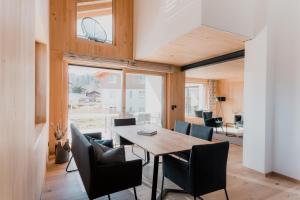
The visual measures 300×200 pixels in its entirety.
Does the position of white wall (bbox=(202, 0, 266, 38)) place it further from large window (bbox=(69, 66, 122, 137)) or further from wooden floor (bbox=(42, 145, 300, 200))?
large window (bbox=(69, 66, 122, 137))

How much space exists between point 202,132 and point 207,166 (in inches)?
47.6

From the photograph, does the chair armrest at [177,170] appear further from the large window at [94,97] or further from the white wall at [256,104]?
the large window at [94,97]

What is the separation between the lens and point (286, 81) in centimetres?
295

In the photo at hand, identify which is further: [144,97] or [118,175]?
[144,97]

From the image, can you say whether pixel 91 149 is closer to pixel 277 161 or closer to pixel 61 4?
pixel 277 161

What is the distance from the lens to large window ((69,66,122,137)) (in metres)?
4.48

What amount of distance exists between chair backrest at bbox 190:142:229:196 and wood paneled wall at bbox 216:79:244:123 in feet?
23.7

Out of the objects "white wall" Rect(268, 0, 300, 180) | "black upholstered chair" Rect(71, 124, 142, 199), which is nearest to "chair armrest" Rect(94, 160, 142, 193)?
"black upholstered chair" Rect(71, 124, 142, 199)

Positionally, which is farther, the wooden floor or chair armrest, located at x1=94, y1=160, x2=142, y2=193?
the wooden floor

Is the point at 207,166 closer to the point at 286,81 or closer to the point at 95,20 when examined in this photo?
the point at 286,81

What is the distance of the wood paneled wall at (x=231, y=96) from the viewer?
331 inches

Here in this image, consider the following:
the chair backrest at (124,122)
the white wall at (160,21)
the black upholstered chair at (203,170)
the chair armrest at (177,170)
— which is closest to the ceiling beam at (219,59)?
the white wall at (160,21)

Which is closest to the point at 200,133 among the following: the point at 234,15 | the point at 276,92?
the point at 276,92

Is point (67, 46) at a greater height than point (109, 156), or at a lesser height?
greater
